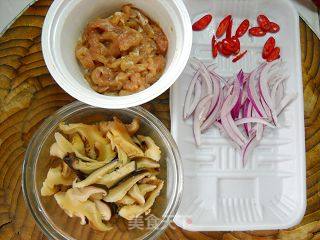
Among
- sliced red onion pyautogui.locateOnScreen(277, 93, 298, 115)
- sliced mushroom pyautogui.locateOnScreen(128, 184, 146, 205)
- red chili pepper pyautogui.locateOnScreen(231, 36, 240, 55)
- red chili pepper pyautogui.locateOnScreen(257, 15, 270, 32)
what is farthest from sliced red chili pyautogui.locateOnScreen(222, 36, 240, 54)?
sliced mushroom pyautogui.locateOnScreen(128, 184, 146, 205)

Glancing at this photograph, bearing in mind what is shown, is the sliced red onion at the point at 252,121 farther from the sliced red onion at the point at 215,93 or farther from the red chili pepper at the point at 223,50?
the red chili pepper at the point at 223,50

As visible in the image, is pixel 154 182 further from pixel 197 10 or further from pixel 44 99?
pixel 197 10

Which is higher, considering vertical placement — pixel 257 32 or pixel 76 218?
pixel 257 32

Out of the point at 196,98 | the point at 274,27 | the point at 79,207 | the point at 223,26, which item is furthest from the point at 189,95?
the point at 79,207

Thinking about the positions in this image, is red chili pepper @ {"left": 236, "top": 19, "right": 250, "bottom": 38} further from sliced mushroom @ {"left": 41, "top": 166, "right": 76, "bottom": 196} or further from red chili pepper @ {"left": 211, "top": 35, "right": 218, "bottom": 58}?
sliced mushroom @ {"left": 41, "top": 166, "right": 76, "bottom": 196}

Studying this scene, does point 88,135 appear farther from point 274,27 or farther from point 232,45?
point 274,27

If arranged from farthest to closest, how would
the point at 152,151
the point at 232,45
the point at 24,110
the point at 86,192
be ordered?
Answer: 1. the point at 232,45
2. the point at 24,110
3. the point at 152,151
4. the point at 86,192
